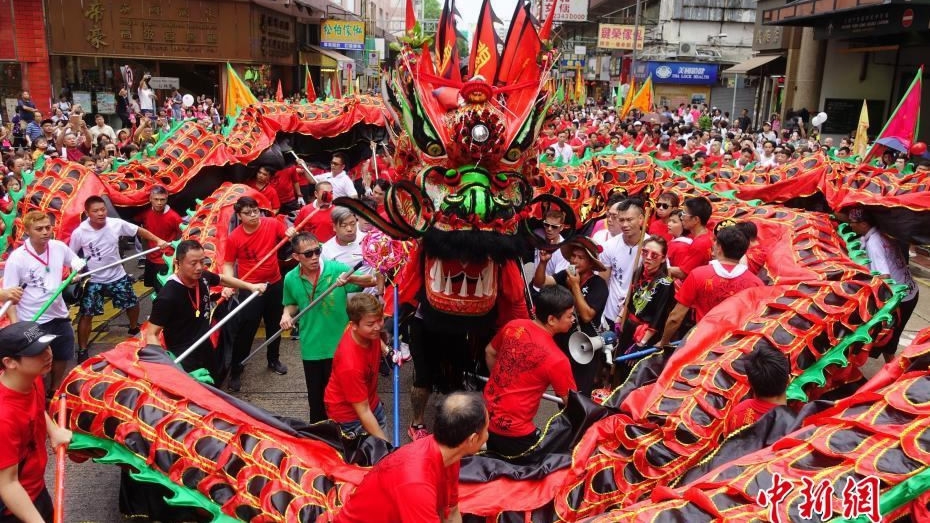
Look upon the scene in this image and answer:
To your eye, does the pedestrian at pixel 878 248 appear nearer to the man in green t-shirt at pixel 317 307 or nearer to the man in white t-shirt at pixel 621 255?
the man in white t-shirt at pixel 621 255

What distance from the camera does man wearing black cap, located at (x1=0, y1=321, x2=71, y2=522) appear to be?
2.83 metres

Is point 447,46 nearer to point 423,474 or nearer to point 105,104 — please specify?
point 423,474

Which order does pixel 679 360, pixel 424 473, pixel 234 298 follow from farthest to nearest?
pixel 234 298
pixel 679 360
pixel 424 473

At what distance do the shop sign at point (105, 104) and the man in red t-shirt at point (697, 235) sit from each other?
720 inches

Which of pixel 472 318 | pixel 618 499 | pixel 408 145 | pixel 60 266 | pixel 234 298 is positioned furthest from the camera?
pixel 234 298

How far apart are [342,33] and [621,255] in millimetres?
27464

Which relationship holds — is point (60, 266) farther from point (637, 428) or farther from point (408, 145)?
point (637, 428)

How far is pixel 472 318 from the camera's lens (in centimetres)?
450

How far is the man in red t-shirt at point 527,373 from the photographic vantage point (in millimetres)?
3756

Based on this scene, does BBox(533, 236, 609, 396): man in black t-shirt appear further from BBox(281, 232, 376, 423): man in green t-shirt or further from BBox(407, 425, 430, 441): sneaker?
BBox(281, 232, 376, 423): man in green t-shirt

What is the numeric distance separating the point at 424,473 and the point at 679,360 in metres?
1.85

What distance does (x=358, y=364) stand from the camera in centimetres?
390

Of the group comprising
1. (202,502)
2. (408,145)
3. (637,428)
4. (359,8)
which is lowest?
(202,502)

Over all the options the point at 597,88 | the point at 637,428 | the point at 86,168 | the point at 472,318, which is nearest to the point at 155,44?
the point at 86,168
